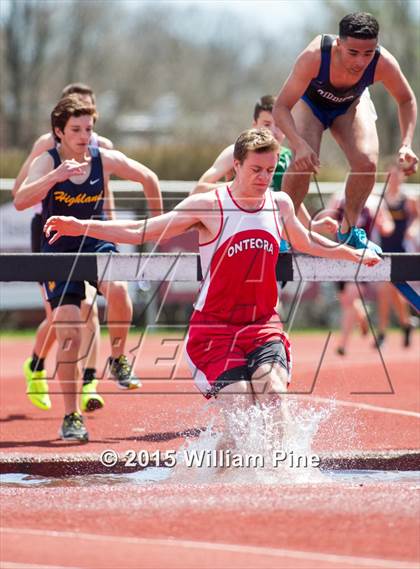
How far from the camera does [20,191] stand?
8.73 meters

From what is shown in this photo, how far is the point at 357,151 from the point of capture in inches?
341

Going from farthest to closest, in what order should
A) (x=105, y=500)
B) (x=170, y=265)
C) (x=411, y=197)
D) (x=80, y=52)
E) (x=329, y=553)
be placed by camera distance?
(x=80, y=52) < (x=411, y=197) < (x=170, y=265) < (x=105, y=500) < (x=329, y=553)

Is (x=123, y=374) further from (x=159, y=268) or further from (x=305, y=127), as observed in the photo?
(x=305, y=127)

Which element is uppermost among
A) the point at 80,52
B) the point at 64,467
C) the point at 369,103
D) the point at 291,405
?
the point at 369,103

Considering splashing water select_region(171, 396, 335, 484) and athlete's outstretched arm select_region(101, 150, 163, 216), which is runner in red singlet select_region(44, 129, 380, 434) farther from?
athlete's outstretched arm select_region(101, 150, 163, 216)

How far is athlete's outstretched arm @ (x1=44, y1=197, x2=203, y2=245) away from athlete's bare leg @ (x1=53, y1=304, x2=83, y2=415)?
72.7 inches

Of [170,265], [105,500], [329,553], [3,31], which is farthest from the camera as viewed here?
[3,31]

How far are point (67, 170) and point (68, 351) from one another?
1.32 metres

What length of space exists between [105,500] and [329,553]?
4.49 feet

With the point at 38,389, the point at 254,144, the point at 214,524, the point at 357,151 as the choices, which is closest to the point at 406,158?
the point at 357,151

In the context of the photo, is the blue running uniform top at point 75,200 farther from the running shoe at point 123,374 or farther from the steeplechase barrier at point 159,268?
the running shoe at point 123,374

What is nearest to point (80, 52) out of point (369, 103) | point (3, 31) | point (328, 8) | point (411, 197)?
point (3, 31)

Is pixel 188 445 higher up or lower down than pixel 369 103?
lower down

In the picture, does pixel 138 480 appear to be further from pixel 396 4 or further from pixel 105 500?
pixel 396 4
